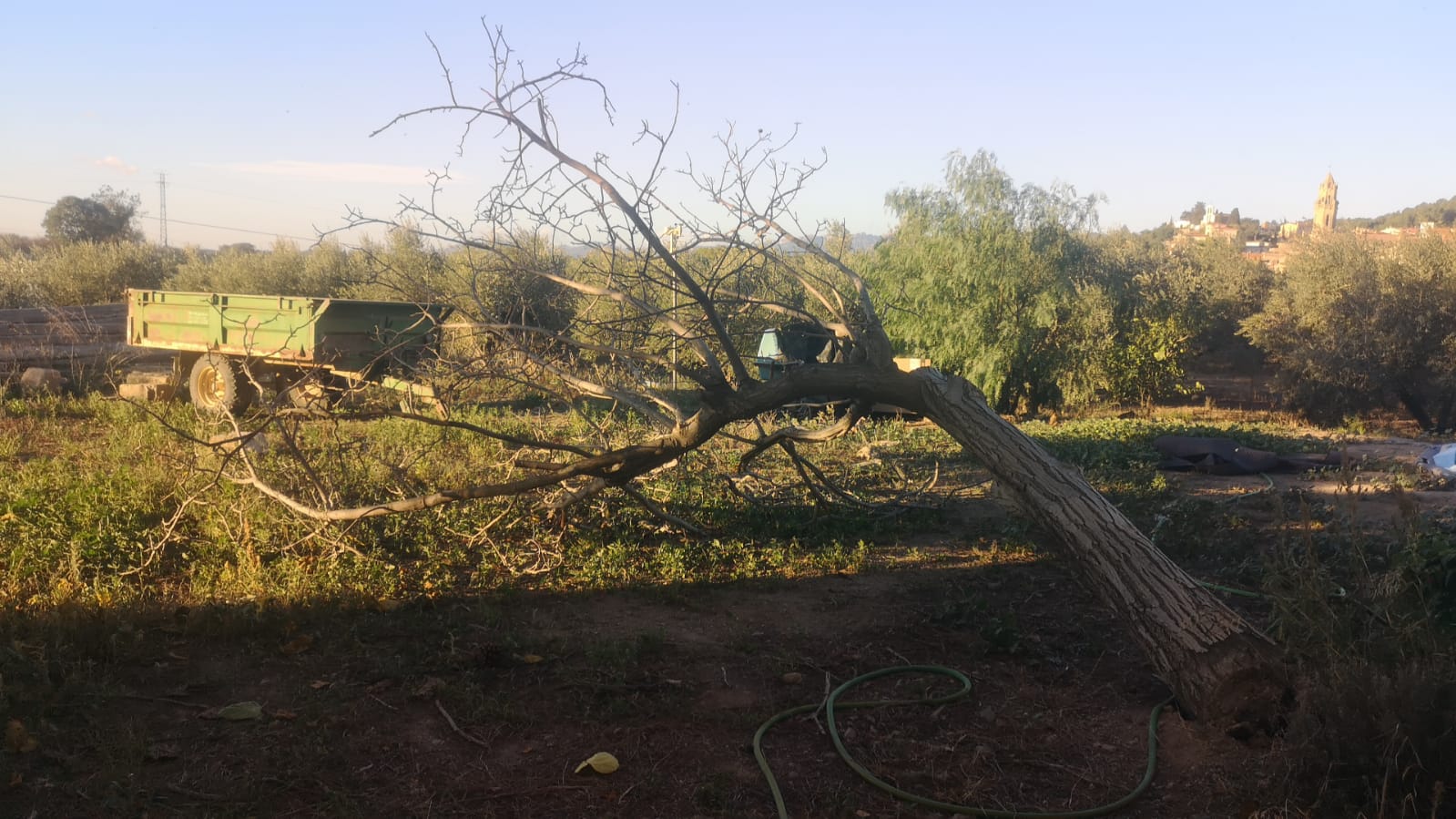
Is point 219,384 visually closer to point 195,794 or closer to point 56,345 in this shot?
point 56,345

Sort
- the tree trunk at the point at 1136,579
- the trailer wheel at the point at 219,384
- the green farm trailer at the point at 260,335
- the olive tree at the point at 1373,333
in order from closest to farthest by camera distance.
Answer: the tree trunk at the point at 1136,579 < the green farm trailer at the point at 260,335 < the trailer wheel at the point at 219,384 < the olive tree at the point at 1373,333

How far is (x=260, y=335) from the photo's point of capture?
12.0 meters

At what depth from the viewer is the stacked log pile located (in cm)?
1324

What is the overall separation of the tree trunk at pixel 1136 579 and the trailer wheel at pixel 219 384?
920cm

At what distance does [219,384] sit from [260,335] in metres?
1.12

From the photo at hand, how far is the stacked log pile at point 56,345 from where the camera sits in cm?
1324

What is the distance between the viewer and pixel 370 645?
180 inches

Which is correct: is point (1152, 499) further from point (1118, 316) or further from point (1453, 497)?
point (1118, 316)

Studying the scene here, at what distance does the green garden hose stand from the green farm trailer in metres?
7.51

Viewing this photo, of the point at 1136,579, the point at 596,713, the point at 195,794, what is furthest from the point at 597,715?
the point at 1136,579

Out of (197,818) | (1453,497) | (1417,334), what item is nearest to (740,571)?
(197,818)

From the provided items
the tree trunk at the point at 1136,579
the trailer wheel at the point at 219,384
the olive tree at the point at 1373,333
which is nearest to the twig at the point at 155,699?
the tree trunk at the point at 1136,579

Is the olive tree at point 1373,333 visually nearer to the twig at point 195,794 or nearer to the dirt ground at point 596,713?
the dirt ground at point 596,713

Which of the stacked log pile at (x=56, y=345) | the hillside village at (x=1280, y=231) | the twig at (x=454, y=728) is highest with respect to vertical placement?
the hillside village at (x=1280, y=231)
